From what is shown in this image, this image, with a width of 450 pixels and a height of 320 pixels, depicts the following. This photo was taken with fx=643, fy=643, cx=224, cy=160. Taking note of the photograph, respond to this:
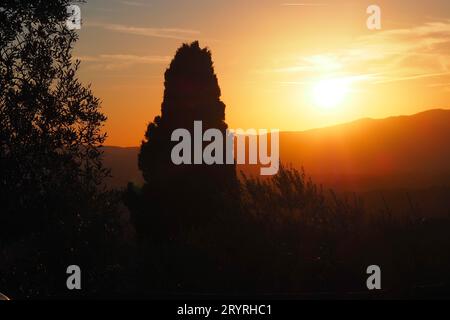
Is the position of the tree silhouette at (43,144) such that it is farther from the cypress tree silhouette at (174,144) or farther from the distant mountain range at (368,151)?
the distant mountain range at (368,151)

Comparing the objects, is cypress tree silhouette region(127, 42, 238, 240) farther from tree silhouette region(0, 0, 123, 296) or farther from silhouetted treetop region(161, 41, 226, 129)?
tree silhouette region(0, 0, 123, 296)

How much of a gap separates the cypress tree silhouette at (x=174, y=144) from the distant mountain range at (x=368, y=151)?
2071 inches

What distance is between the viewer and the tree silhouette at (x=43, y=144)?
37.6 feet

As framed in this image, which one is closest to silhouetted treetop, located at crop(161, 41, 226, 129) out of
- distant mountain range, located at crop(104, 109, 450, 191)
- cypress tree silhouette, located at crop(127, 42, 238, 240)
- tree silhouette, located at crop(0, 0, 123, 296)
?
cypress tree silhouette, located at crop(127, 42, 238, 240)

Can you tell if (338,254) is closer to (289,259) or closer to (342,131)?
(289,259)

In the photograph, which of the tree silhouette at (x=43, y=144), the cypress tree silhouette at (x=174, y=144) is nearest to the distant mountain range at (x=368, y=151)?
the cypress tree silhouette at (x=174, y=144)

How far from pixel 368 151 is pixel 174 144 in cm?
8150

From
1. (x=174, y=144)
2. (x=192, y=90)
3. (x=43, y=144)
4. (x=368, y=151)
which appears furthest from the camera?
(x=368, y=151)

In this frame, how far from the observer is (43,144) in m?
11.7

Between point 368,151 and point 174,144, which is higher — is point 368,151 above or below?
above

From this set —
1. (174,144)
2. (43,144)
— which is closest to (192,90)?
(174,144)

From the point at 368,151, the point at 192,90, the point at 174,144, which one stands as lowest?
the point at 174,144

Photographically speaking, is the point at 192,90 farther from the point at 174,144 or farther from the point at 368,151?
the point at 368,151

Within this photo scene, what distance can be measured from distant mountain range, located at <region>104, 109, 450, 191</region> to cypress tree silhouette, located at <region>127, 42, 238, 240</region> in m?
52.6
